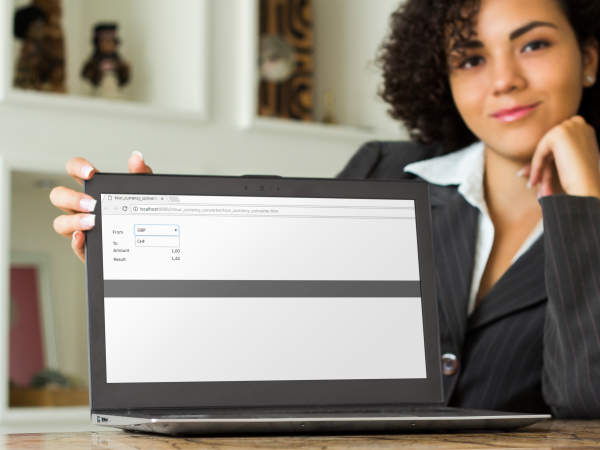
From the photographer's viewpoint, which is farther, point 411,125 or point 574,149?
point 411,125

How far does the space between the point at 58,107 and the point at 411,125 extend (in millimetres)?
1046

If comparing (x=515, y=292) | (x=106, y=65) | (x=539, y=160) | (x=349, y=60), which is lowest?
(x=515, y=292)

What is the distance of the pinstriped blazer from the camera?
2.63 ft

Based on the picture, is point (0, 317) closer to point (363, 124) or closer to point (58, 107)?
point (58, 107)

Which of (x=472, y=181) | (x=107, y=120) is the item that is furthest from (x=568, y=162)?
(x=107, y=120)

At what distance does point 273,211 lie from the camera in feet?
2.15

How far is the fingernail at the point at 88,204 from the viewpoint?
0.62 metres

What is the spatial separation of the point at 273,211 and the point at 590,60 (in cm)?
81

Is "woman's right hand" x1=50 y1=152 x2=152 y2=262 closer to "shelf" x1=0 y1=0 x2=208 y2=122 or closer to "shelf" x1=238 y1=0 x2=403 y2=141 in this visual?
"shelf" x1=0 y1=0 x2=208 y2=122

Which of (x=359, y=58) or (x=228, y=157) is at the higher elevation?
(x=359, y=58)

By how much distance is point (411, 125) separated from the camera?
4.46 feet

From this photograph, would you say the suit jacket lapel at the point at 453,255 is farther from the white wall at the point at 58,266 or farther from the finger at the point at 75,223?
the white wall at the point at 58,266

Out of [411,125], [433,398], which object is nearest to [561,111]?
[411,125]

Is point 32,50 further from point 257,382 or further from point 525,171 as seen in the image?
point 257,382
